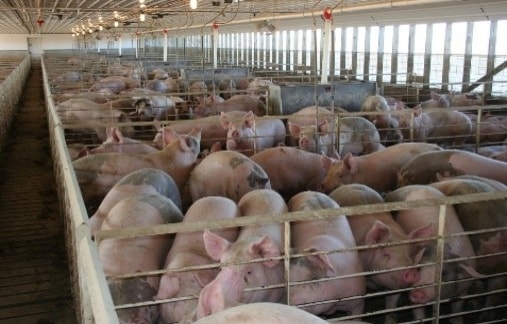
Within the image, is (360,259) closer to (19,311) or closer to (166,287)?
(166,287)

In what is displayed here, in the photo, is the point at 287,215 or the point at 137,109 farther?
the point at 137,109

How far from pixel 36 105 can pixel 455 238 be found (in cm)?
1614

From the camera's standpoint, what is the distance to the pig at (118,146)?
5859 mm

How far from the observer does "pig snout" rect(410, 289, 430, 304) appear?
327cm

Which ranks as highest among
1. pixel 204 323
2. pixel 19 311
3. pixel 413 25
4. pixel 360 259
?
pixel 413 25

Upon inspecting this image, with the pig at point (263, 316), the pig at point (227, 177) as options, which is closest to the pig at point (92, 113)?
the pig at point (227, 177)

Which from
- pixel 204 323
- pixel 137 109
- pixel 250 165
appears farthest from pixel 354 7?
pixel 204 323

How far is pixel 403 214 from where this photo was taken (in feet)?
13.7

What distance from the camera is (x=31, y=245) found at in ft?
19.9

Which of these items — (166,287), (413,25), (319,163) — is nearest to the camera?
(166,287)

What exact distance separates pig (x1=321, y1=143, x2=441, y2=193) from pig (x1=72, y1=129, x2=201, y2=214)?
1343 millimetres

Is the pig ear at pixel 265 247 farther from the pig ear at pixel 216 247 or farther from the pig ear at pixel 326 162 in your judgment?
the pig ear at pixel 326 162

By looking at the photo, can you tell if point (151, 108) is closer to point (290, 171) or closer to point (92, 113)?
point (92, 113)

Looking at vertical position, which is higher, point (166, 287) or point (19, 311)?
point (166, 287)
